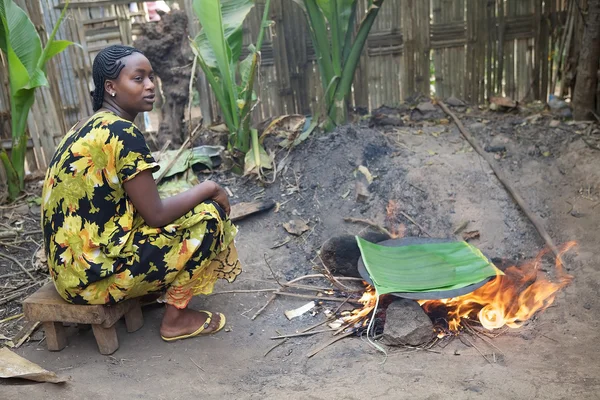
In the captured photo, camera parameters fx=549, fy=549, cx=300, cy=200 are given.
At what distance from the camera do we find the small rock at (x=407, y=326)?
2.88m

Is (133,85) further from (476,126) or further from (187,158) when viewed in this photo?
(476,126)

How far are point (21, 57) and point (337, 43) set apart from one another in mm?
2610

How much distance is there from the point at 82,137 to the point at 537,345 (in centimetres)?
251

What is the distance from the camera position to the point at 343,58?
4855 mm

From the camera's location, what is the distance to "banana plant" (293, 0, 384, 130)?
4629 millimetres

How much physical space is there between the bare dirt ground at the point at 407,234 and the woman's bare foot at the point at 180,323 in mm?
65

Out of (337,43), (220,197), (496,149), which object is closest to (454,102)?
(496,149)

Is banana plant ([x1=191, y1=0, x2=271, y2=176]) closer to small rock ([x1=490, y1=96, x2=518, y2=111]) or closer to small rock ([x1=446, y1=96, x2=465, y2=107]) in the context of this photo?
small rock ([x1=446, y1=96, x2=465, y2=107])

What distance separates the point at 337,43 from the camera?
15.5 feet

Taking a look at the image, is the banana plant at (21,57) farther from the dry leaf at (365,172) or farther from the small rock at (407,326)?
the small rock at (407,326)

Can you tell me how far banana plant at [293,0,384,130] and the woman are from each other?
7.54 feet

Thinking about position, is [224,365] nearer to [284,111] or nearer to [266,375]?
[266,375]

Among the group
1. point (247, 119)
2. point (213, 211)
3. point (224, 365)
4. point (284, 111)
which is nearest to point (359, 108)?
point (284, 111)

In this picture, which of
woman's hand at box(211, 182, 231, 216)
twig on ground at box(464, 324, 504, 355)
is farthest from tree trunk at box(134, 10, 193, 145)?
twig on ground at box(464, 324, 504, 355)
